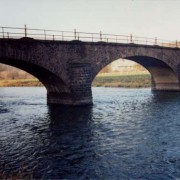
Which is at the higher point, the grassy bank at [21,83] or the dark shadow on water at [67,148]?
the grassy bank at [21,83]

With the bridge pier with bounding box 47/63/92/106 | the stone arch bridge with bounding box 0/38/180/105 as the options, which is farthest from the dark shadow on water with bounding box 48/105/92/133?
the stone arch bridge with bounding box 0/38/180/105

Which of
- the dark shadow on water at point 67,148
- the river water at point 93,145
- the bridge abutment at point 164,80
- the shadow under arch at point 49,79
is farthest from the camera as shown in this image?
the bridge abutment at point 164,80

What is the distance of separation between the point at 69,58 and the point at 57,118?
833cm

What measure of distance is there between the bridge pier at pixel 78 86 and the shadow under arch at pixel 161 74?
15201 mm

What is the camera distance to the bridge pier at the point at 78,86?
33281 mm

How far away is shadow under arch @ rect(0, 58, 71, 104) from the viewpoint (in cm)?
3202

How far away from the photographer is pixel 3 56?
91.6 feet

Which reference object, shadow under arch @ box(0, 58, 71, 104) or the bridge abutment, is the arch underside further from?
shadow under arch @ box(0, 58, 71, 104)

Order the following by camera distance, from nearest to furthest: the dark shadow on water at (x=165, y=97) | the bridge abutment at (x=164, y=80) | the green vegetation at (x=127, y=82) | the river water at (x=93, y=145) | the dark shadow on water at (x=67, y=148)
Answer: the river water at (x=93, y=145) < the dark shadow on water at (x=67, y=148) < the dark shadow on water at (x=165, y=97) < the bridge abutment at (x=164, y=80) < the green vegetation at (x=127, y=82)

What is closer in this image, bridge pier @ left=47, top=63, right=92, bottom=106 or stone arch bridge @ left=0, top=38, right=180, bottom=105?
stone arch bridge @ left=0, top=38, right=180, bottom=105

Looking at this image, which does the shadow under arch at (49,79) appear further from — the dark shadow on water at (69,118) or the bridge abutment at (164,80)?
the bridge abutment at (164,80)

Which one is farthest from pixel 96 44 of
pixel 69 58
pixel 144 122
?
pixel 144 122

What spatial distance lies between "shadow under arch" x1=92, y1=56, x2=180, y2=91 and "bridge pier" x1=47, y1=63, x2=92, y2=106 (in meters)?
15.2

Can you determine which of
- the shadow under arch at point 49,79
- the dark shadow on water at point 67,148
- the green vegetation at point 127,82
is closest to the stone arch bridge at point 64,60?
the shadow under arch at point 49,79
